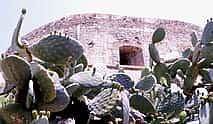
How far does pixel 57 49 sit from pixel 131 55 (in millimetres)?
8025

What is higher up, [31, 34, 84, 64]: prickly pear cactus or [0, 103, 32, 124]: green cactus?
[31, 34, 84, 64]: prickly pear cactus

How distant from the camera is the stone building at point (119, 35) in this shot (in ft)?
27.5

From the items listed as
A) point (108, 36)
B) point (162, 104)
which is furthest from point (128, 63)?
point (162, 104)

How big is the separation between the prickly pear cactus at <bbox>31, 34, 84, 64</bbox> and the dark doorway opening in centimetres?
740

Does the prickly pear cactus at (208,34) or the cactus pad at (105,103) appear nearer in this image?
the cactus pad at (105,103)

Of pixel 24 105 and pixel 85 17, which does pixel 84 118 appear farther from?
pixel 85 17

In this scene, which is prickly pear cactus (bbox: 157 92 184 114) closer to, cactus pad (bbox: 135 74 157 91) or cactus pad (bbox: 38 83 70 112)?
cactus pad (bbox: 135 74 157 91)

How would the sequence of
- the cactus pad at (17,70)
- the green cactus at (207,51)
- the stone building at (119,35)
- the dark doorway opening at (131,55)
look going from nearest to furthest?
the cactus pad at (17,70), the green cactus at (207,51), the stone building at (119,35), the dark doorway opening at (131,55)

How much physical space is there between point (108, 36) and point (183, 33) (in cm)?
152

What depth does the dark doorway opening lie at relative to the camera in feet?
29.1

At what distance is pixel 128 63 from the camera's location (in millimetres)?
9328

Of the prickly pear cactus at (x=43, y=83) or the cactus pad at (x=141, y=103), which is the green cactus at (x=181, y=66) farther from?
the prickly pear cactus at (x=43, y=83)

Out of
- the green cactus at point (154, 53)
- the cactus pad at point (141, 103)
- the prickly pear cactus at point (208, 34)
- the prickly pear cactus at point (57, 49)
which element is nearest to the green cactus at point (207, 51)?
the prickly pear cactus at point (208, 34)

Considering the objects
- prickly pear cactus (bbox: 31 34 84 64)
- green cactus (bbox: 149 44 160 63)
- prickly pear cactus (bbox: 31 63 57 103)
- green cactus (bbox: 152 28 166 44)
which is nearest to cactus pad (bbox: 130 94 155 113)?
prickly pear cactus (bbox: 31 34 84 64)
